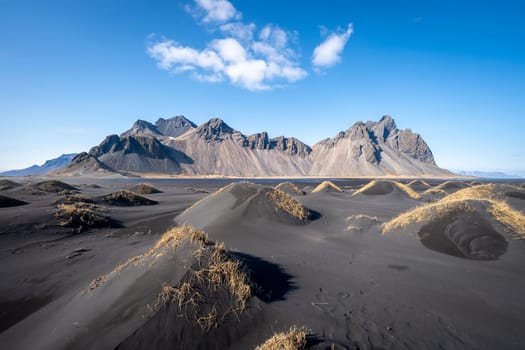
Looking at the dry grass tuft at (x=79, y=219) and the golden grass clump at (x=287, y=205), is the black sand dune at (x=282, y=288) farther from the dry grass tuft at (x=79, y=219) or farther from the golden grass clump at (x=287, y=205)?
the golden grass clump at (x=287, y=205)

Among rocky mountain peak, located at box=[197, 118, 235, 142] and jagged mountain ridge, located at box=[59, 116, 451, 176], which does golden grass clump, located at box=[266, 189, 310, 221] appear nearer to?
jagged mountain ridge, located at box=[59, 116, 451, 176]

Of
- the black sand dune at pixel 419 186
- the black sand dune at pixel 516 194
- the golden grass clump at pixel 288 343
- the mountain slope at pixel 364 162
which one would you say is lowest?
the black sand dune at pixel 419 186

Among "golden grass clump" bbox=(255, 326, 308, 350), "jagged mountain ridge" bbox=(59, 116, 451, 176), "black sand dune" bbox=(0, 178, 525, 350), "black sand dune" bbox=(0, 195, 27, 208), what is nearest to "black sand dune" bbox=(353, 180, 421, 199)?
"black sand dune" bbox=(0, 178, 525, 350)

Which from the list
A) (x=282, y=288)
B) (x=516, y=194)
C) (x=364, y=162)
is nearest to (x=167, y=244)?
(x=282, y=288)

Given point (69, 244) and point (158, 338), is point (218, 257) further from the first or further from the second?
point (69, 244)

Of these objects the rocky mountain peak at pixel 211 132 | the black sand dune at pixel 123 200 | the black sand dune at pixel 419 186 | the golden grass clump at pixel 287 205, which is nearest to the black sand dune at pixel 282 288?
the golden grass clump at pixel 287 205

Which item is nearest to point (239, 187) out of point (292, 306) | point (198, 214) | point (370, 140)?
point (198, 214)
